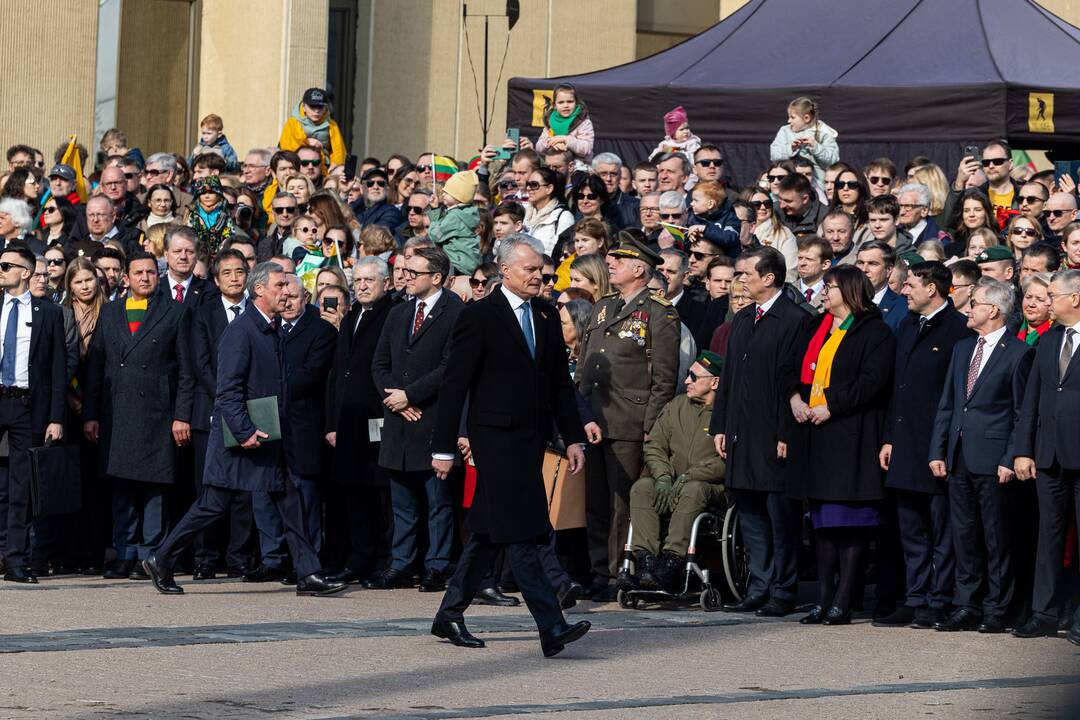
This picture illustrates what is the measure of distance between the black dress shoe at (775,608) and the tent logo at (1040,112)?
23.4 ft

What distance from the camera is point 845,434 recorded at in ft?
37.1

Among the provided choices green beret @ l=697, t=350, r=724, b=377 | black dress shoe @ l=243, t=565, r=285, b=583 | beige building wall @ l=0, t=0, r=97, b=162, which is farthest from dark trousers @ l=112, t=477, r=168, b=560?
beige building wall @ l=0, t=0, r=97, b=162

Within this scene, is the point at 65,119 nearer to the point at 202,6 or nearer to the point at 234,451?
the point at 202,6

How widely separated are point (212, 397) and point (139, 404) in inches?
19.6

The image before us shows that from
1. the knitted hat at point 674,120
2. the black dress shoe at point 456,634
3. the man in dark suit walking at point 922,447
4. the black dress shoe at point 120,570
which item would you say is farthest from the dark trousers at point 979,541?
the knitted hat at point 674,120

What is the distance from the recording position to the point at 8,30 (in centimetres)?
2311

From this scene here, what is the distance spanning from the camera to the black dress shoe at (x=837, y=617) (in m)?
11.2

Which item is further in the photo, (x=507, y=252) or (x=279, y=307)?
(x=279, y=307)

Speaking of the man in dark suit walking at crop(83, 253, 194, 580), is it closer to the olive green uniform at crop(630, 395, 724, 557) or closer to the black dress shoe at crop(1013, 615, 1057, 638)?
the olive green uniform at crop(630, 395, 724, 557)

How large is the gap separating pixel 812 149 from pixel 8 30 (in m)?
11.1

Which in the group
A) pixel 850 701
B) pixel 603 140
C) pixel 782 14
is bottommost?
pixel 850 701

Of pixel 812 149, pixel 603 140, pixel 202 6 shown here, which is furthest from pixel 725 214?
pixel 202 6

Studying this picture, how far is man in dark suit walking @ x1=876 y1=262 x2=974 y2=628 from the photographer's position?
36.4ft

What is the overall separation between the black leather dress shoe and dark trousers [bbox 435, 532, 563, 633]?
243 centimetres
